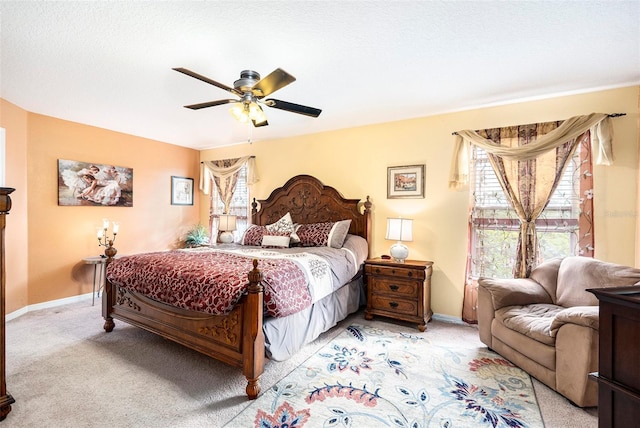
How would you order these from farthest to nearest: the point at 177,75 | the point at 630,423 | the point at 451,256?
the point at 451,256 → the point at 177,75 → the point at 630,423

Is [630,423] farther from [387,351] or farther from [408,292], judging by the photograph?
[408,292]

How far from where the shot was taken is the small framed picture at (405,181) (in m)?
3.86

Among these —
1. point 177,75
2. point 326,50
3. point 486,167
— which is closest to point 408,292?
point 486,167

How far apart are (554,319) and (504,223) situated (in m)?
1.43

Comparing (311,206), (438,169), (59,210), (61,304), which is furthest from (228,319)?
(59,210)

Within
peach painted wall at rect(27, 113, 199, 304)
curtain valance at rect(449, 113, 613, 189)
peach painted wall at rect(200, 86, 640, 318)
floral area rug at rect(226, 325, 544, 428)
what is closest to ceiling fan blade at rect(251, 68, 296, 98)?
peach painted wall at rect(200, 86, 640, 318)

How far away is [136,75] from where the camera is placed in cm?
280

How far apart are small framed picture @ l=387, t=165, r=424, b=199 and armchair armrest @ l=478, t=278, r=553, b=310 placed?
4.70 ft

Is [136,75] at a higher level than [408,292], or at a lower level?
higher

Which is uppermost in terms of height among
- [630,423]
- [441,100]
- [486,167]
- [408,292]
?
[441,100]

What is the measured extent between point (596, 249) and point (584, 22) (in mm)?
2140

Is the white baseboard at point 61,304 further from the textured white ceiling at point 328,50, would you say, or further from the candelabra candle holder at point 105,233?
the textured white ceiling at point 328,50

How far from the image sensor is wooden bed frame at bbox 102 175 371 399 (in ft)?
6.93

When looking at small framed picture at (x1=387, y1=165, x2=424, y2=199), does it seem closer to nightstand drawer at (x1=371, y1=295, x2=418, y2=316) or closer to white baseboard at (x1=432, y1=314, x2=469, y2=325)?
nightstand drawer at (x1=371, y1=295, x2=418, y2=316)
